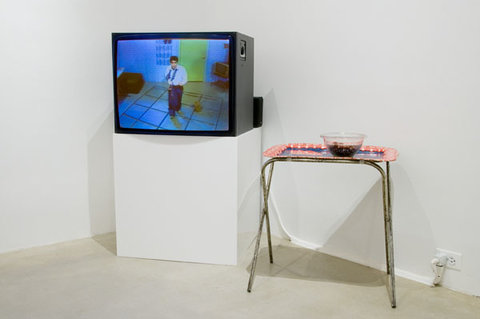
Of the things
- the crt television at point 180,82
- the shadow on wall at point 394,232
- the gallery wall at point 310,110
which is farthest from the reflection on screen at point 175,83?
the shadow on wall at point 394,232

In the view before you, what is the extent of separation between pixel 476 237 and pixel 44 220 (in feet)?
7.86

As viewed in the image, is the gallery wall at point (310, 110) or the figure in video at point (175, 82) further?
the figure in video at point (175, 82)

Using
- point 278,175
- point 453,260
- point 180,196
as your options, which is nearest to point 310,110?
point 278,175

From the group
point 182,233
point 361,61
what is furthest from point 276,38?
point 182,233

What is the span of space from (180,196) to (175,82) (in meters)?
0.61

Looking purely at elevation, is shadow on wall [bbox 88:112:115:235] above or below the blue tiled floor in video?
below

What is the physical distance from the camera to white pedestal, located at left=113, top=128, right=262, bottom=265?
8.81 ft

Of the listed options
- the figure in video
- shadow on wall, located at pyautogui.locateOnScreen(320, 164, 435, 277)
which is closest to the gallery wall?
shadow on wall, located at pyautogui.locateOnScreen(320, 164, 435, 277)

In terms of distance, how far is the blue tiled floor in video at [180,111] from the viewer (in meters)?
2.61

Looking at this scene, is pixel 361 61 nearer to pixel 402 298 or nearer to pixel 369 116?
pixel 369 116

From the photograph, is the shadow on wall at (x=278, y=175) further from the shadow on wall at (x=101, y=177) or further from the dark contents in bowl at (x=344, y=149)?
the shadow on wall at (x=101, y=177)

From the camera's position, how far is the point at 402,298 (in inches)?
91.5

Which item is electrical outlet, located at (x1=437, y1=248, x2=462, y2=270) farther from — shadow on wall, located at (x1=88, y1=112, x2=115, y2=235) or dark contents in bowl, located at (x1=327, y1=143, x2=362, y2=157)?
shadow on wall, located at (x1=88, y1=112, x2=115, y2=235)

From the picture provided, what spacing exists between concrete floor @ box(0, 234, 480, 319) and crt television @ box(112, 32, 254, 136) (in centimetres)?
74
